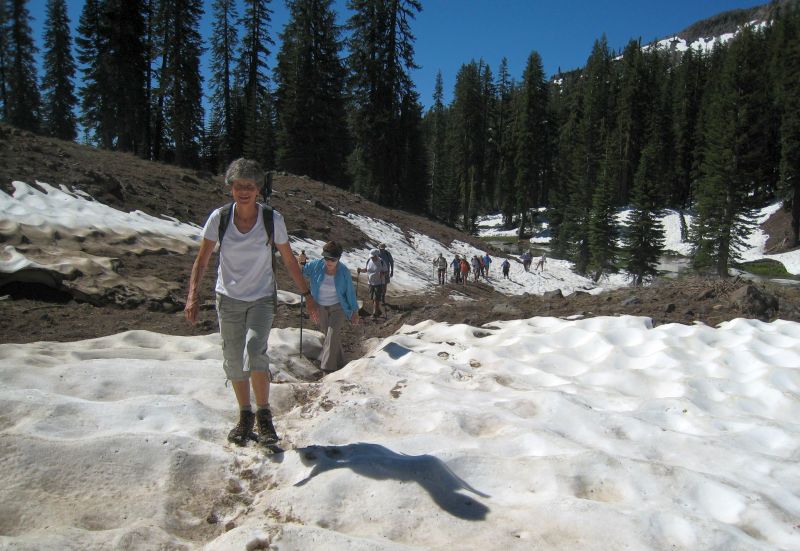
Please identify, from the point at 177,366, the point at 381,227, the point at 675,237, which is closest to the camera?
the point at 177,366

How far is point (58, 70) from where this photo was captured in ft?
142

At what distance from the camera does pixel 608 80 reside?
221ft

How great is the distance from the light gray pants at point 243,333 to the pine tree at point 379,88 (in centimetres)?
3137

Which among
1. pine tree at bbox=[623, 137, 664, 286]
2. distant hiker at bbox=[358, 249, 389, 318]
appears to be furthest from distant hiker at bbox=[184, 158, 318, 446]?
pine tree at bbox=[623, 137, 664, 286]

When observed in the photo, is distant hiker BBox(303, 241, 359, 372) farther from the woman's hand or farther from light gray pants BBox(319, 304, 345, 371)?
the woman's hand

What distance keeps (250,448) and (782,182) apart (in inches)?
2191

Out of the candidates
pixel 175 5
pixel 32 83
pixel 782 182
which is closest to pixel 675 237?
pixel 782 182

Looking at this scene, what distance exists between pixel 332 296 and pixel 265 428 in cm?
303

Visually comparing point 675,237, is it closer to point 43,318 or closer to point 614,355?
point 614,355

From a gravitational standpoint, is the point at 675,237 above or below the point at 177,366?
above

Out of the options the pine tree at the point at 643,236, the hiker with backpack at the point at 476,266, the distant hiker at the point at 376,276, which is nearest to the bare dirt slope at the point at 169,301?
the distant hiker at the point at 376,276

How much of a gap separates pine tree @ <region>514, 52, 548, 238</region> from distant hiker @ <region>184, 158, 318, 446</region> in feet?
180

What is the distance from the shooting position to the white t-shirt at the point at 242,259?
3793 mm

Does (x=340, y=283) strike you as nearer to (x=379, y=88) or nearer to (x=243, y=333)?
(x=243, y=333)
